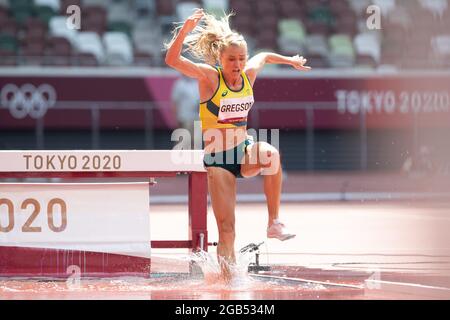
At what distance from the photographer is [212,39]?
7.79m

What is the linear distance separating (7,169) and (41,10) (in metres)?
16.4

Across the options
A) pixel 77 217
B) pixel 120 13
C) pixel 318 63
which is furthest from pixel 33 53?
pixel 77 217

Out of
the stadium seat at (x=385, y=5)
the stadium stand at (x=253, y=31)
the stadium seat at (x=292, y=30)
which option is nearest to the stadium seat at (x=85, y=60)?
the stadium stand at (x=253, y=31)

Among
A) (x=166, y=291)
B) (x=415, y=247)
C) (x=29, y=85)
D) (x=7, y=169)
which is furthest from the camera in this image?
(x=29, y=85)

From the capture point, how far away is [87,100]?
22.3 meters

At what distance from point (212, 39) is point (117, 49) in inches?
637

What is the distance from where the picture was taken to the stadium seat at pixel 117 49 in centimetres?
2308

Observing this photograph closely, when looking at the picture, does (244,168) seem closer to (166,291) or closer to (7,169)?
(166,291)

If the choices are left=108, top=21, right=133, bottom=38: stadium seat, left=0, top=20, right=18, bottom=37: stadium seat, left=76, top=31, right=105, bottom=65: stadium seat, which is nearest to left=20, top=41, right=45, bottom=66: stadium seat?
left=0, top=20, right=18, bottom=37: stadium seat

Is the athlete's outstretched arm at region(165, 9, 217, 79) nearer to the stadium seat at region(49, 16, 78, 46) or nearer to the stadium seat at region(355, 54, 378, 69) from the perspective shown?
the stadium seat at region(49, 16, 78, 46)

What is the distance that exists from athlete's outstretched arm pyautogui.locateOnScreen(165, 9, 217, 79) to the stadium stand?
15.2 m

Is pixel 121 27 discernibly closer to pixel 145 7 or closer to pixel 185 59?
pixel 145 7

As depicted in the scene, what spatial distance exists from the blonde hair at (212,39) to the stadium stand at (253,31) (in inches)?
579

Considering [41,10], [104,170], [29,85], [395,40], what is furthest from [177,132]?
[104,170]
